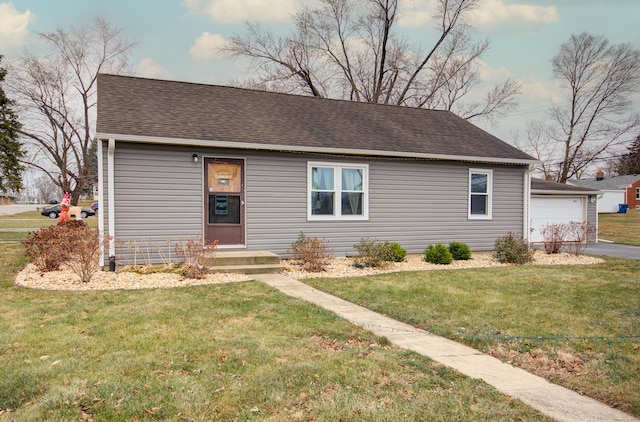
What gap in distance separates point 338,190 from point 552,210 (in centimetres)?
1093

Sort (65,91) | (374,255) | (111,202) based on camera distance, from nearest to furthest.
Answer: (111,202)
(374,255)
(65,91)

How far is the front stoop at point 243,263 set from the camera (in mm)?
8828

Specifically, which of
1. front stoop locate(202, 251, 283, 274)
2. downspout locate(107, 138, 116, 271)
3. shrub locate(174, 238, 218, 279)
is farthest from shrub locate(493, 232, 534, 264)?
downspout locate(107, 138, 116, 271)

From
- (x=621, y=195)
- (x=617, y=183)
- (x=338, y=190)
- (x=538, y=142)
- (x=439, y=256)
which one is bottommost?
(x=439, y=256)

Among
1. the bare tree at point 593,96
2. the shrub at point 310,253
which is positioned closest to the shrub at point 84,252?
the shrub at point 310,253

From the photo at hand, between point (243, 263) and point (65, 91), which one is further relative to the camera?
point (65, 91)

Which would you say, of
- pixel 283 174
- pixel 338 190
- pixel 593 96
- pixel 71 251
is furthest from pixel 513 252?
pixel 593 96

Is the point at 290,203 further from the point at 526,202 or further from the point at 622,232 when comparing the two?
the point at 622,232

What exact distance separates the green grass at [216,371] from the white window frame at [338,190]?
5.46 m

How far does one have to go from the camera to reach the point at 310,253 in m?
9.70

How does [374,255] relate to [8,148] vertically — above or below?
below

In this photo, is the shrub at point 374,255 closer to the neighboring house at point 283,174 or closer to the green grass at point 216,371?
the neighboring house at point 283,174

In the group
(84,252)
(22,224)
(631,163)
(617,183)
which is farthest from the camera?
(631,163)

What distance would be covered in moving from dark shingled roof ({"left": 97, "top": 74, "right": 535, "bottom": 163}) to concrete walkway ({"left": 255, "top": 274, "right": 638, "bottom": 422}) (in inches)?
217
